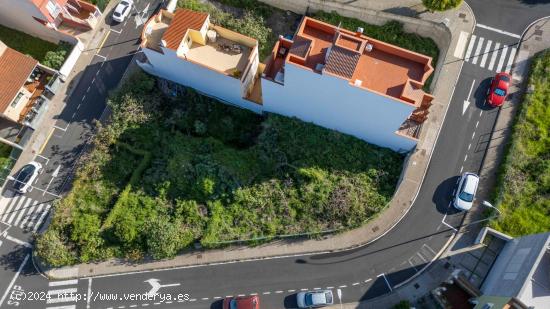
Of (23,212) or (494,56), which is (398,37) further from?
(23,212)

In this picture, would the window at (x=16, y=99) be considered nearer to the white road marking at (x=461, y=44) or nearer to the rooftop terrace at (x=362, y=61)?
the rooftop terrace at (x=362, y=61)

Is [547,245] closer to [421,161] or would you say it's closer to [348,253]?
[421,161]

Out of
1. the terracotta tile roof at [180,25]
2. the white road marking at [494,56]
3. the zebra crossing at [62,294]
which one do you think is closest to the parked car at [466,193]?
the white road marking at [494,56]

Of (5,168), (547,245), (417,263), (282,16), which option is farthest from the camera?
(282,16)

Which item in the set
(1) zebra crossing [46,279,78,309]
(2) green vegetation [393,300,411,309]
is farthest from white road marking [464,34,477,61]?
(1) zebra crossing [46,279,78,309]

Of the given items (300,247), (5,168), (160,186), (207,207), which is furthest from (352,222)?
(5,168)

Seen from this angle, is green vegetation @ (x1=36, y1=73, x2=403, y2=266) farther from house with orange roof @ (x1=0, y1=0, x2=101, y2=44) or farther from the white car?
house with orange roof @ (x1=0, y1=0, x2=101, y2=44)
